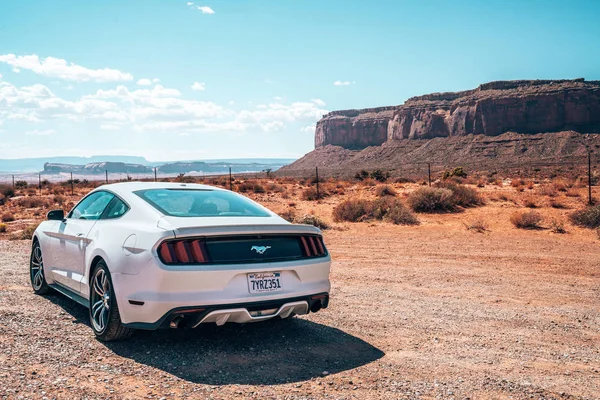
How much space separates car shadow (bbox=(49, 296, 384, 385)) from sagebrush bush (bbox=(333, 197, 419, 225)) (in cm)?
1230

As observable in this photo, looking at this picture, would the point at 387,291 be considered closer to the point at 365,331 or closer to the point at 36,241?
the point at 365,331

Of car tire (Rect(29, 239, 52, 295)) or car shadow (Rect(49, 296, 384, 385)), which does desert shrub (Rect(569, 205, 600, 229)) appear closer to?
car shadow (Rect(49, 296, 384, 385))

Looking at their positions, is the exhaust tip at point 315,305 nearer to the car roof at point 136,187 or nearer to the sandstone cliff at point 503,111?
the car roof at point 136,187

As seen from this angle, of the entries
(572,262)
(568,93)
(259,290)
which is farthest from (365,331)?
(568,93)

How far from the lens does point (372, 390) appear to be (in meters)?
4.13

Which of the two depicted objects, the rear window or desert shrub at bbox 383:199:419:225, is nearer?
the rear window

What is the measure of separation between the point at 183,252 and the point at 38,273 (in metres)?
3.51

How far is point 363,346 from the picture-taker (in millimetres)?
5289

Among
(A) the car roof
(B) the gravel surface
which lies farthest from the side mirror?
(B) the gravel surface

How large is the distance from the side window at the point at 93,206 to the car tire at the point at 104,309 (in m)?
0.87

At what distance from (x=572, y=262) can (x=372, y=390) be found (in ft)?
26.2

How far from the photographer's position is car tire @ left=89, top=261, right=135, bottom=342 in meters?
4.94

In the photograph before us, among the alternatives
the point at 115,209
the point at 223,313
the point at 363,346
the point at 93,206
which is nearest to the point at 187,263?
the point at 223,313

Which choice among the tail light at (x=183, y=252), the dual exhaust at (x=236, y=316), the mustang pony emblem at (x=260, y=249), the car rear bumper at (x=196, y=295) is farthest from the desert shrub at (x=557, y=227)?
the tail light at (x=183, y=252)
